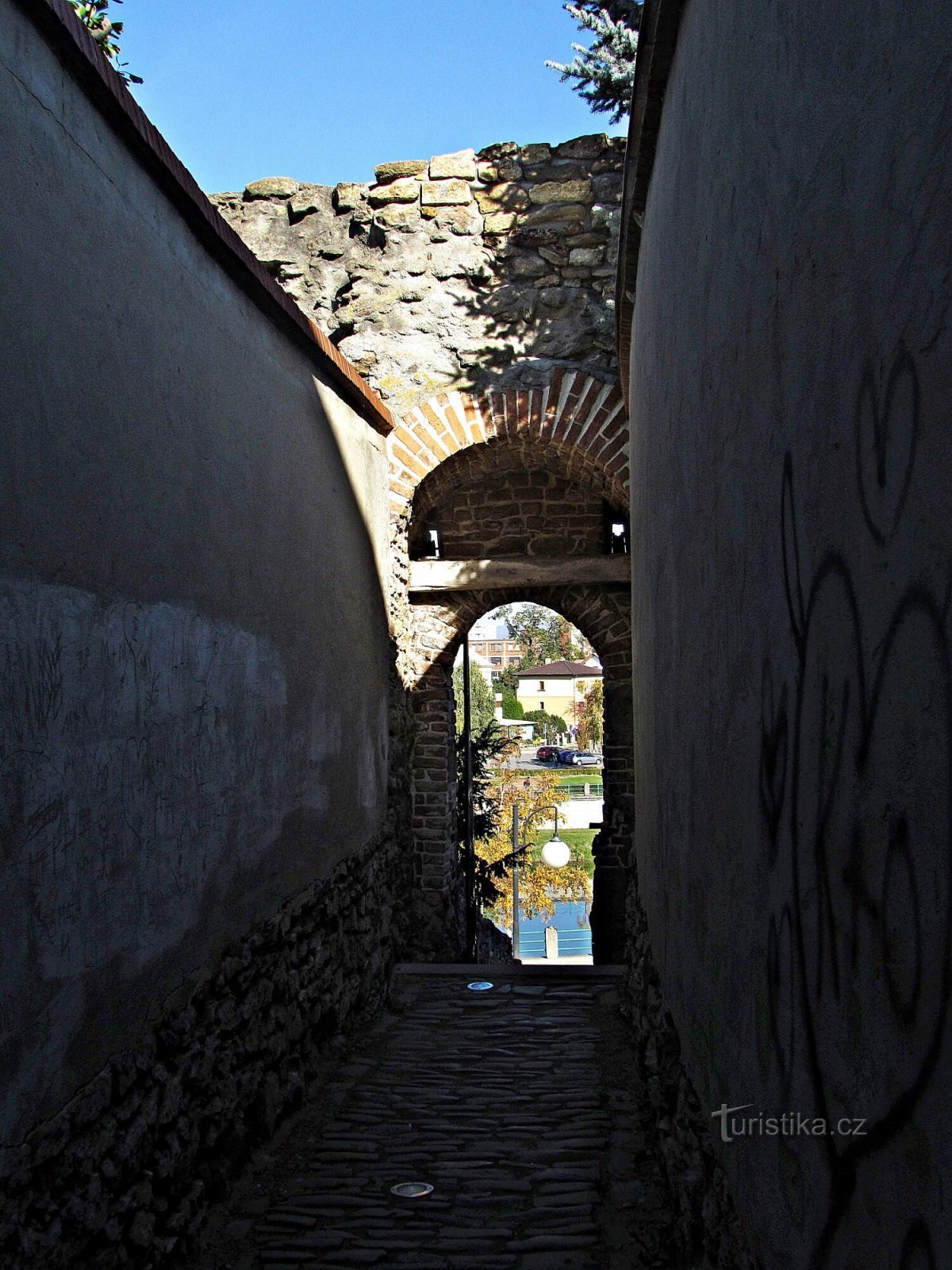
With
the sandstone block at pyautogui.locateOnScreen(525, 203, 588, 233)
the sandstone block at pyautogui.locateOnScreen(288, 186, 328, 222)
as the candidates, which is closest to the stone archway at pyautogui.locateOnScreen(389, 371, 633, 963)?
the sandstone block at pyautogui.locateOnScreen(525, 203, 588, 233)

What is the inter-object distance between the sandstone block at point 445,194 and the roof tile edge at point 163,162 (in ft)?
8.03

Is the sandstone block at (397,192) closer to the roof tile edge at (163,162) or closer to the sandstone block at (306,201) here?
the sandstone block at (306,201)

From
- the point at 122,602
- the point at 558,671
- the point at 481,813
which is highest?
the point at 558,671

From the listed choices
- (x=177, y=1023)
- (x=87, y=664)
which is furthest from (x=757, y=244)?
(x=177, y=1023)

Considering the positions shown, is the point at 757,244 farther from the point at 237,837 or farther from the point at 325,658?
the point at 325,658

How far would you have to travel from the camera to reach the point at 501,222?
679 cm

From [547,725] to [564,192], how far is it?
141 ft

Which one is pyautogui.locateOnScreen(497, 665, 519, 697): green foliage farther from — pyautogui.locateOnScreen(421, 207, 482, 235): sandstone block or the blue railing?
pyautogui.locateOnScreen(421, 207, 482, 235): sandstone block

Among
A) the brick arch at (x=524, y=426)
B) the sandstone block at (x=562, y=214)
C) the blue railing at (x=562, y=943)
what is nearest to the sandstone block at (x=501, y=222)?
the sandstone block at (x=562, y=214)

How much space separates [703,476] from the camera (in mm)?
2379

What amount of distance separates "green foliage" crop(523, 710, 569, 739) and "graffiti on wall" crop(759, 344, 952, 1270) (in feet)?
154

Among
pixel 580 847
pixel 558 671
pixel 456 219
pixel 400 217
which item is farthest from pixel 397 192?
pixel 558 671

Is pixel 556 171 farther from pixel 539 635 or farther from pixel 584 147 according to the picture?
pixel 539 635

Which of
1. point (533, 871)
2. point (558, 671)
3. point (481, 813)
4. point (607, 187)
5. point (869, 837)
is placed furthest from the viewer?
point (558, 671)
